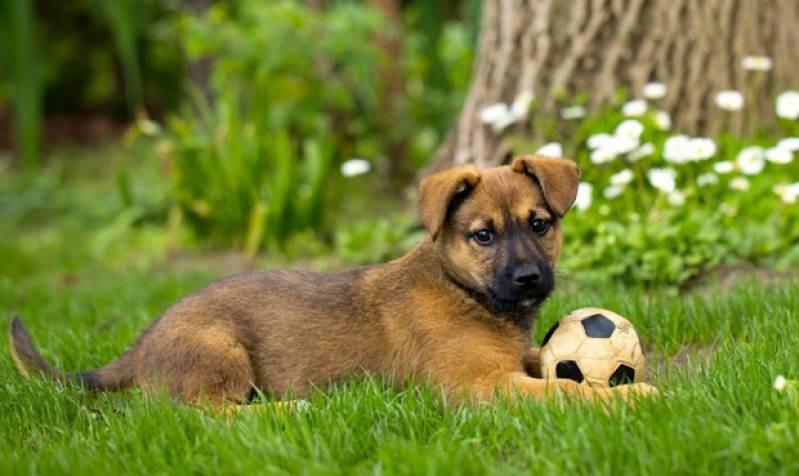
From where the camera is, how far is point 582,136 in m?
6.38

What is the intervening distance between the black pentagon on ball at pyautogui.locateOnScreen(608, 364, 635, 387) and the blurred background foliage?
1780 mm

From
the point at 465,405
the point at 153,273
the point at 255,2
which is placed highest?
the point at 255,2

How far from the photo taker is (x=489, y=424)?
3.36 m

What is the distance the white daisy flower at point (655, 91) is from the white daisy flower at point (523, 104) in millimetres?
709

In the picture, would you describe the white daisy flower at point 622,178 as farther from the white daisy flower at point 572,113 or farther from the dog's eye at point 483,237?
the dog's eye at point 483,237

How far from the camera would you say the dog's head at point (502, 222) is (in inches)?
155

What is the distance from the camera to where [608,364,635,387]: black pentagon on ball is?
3.74 meters

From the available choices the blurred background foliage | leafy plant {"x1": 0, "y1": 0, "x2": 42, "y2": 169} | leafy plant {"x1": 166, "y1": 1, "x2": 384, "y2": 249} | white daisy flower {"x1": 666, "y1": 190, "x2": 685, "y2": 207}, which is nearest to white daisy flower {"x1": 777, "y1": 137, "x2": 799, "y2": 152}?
the blurred background foliage

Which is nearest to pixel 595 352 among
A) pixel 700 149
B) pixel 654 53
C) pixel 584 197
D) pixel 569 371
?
pixel 569 371

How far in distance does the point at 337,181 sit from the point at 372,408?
5.06m

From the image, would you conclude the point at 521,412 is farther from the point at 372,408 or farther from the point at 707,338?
the point at 707,338

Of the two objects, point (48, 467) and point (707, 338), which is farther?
point (707, 338)

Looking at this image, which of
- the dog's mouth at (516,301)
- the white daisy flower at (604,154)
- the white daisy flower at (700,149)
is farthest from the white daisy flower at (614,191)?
the dog's mouth at (516,301)

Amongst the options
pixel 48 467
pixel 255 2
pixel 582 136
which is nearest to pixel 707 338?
pixel 582 136
